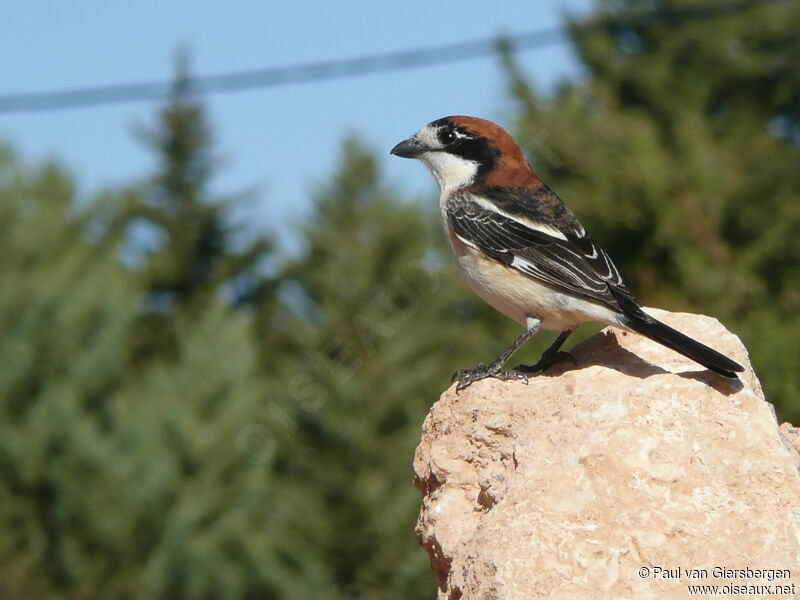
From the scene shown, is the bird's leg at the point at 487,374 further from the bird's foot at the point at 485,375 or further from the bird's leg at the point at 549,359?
the bird's leg at the point at 549,359

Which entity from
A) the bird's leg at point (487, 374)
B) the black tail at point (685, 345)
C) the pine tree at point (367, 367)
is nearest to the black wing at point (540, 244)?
Result: the black tail at point (685, 345)

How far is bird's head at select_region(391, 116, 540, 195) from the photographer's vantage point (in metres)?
7.06

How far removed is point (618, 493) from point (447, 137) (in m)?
3.10

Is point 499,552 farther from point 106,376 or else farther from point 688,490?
point 106,376

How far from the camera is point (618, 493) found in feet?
15.2

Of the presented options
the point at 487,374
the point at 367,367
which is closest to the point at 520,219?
the point at 487,374

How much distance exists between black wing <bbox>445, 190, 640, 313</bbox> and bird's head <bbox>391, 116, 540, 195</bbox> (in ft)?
0.83

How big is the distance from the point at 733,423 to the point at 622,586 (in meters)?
0.82

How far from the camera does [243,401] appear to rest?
2231 cm

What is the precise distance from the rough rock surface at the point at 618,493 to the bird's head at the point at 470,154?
1.97 m

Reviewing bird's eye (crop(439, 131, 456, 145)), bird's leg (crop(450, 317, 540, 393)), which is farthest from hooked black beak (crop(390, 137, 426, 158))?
bird's leg (crop(450, 317, 540, 393))

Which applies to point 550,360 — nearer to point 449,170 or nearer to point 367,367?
point 449,170

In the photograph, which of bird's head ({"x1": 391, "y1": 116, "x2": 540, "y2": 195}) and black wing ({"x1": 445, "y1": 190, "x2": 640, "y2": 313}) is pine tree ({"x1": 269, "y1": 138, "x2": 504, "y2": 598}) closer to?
bird's head ({"x1": 391, "y1": 116, "x2": 540, "y2": 195})

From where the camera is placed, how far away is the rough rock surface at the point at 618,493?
14.7 feet
